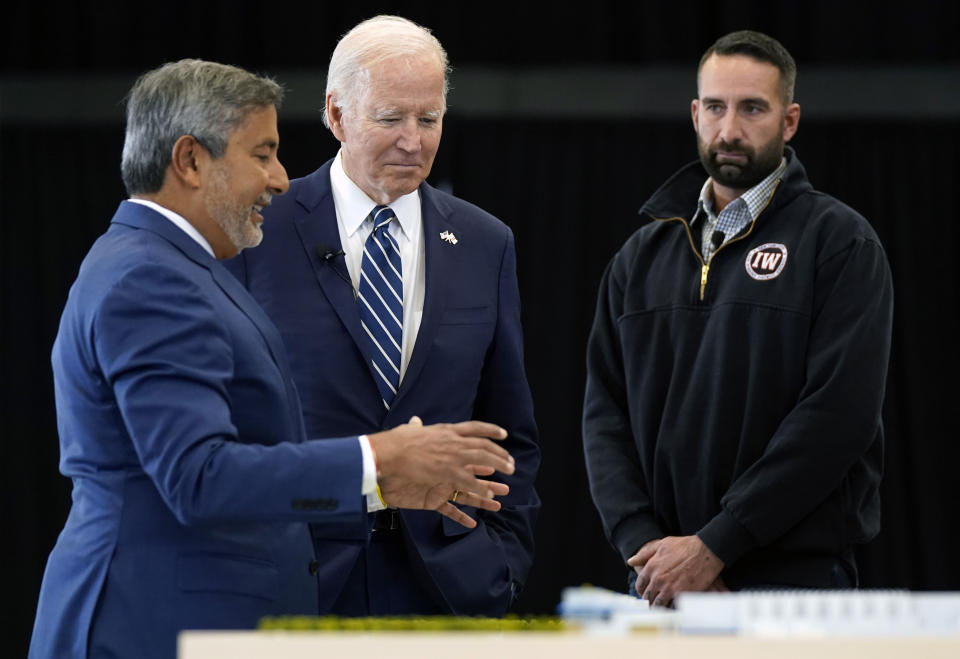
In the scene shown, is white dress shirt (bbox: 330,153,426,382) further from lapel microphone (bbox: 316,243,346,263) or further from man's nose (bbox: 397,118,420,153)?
man's nose (bbox: 397,118,420,153)

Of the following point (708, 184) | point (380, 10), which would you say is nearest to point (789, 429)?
point (708, 184)

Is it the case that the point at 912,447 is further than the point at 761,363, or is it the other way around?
the point at 912,447

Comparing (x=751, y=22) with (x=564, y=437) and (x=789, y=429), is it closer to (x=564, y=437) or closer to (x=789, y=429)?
(x=564, y=437)

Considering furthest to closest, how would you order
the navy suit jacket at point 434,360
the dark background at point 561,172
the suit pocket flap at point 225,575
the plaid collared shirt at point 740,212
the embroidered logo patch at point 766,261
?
the dark background at point 561,172, the plaid collared shirt at point 740,212, the embroidered logo patch at point 766,261, the navy suit jacket at point 434,360, the suit pocket flap at point 225,575

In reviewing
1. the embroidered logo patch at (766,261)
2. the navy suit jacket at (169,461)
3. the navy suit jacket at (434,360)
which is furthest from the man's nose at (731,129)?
the navy suit jacket at (169,461)

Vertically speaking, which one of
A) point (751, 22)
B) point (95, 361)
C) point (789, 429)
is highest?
point (751, 22)

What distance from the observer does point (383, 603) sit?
288 centimetres

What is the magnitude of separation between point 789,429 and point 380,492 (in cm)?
110

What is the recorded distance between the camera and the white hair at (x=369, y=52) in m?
2.94

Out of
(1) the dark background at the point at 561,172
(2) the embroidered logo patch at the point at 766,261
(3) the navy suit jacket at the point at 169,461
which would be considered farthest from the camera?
(1) the dark background at the point at 561,172

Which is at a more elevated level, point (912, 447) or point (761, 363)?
point (761, 363)

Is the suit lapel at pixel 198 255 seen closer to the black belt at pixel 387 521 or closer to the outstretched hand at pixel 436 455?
the outstretched hand at pixel 436 455

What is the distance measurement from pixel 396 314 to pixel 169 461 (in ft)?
2.86

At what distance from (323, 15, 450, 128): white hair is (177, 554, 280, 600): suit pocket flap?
110cm
